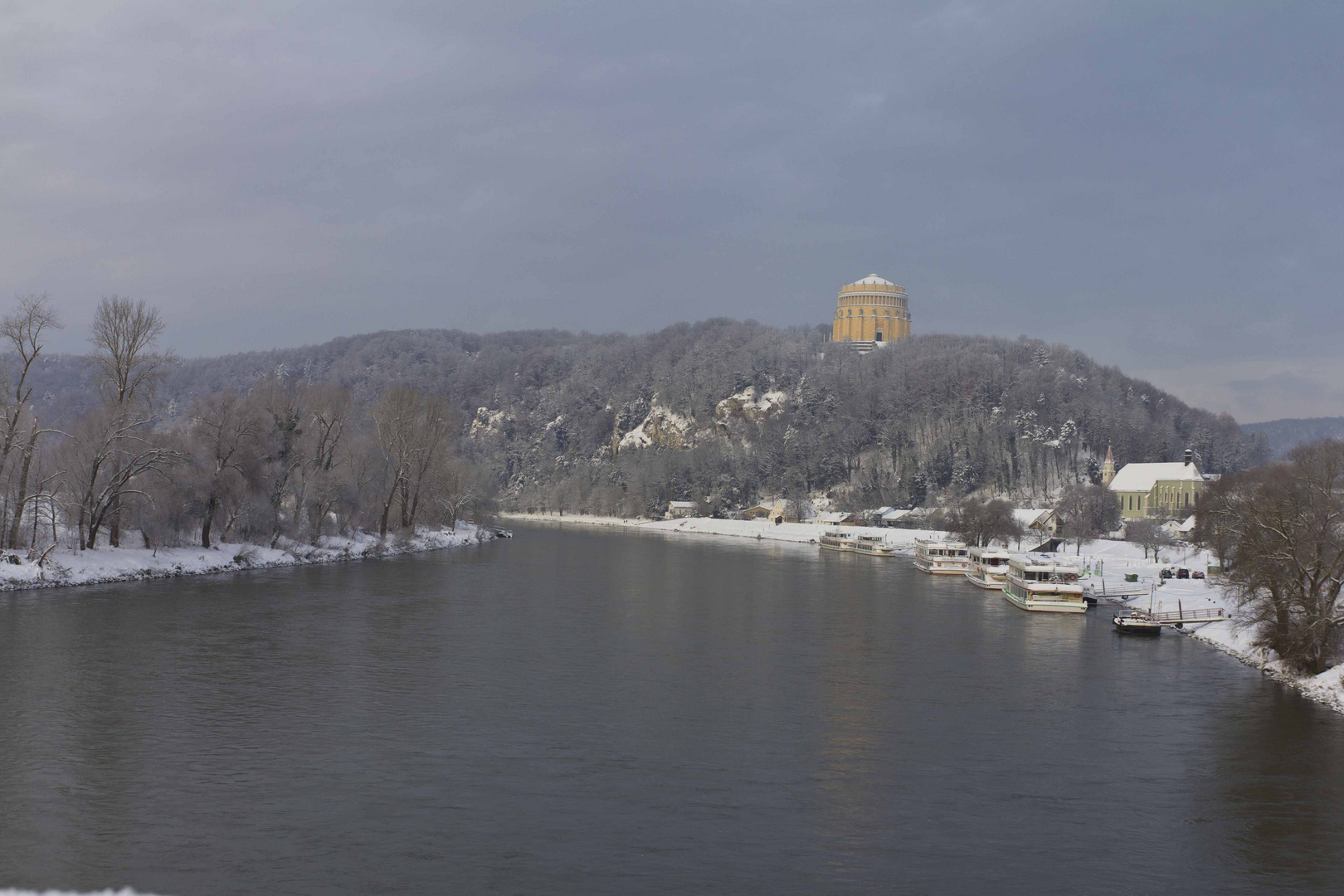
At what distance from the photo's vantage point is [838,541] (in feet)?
398

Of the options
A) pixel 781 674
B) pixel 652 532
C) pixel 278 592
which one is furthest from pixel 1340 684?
pixel 652 532

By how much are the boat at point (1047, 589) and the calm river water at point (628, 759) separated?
13835 mm

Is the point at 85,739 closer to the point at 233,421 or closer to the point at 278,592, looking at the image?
the point at 278,592

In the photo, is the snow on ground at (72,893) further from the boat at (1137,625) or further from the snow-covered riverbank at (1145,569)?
the boat at (1137,625)

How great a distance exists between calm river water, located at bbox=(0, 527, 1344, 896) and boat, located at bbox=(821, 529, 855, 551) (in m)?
73.6

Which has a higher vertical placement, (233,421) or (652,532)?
(233,421)

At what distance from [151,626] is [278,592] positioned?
42.7ft

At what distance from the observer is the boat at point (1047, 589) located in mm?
58219

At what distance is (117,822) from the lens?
59.9ft

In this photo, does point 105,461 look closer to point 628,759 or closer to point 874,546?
point 628,759

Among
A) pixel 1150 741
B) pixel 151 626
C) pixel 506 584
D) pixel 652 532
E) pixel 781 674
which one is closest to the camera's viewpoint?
pixel 1150 741

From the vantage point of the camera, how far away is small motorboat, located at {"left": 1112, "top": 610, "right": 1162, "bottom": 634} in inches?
1902

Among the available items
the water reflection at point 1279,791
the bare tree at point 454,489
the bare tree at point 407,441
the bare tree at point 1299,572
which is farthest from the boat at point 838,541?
the water reflection at point 1279,791

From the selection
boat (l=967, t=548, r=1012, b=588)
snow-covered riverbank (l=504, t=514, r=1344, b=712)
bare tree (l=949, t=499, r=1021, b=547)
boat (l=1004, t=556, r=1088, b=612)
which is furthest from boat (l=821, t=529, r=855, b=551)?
boat (l=1004, t=556, r=1088, b=612)
